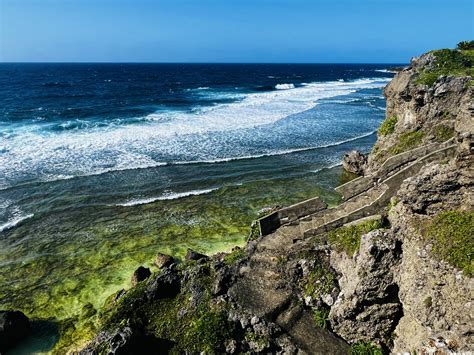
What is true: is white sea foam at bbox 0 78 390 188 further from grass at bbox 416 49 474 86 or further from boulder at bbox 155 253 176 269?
grass at bbox 416 49 474 86

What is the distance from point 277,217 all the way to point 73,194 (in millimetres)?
17196

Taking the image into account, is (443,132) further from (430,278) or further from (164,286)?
(164,286)

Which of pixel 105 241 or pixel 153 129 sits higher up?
pixel 153 129

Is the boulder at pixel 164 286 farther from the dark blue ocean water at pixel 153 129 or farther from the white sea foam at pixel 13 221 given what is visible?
the dark blue ocean water at pixel 153 129

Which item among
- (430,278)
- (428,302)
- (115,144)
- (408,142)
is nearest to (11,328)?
(428,302)

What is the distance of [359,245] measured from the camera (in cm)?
1231

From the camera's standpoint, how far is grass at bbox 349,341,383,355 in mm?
10562

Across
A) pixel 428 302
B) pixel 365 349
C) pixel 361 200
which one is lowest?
pixel 365 349

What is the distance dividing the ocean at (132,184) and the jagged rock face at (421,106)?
525 centimetres

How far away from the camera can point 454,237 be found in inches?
383

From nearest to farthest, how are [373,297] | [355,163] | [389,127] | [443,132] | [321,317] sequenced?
[373,297], [321,317], [443,132], [389,127], [355,163]

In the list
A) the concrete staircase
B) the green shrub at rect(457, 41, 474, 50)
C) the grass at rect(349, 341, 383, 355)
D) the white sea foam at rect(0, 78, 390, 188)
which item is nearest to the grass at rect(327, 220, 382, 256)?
the concrete staircase

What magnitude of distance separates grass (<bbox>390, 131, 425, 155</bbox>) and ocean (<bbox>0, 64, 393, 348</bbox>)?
536 cm

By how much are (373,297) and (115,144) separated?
3326 cm
